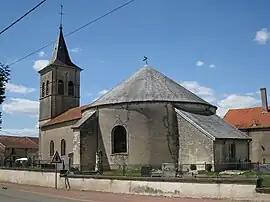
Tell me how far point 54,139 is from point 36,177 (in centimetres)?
2387

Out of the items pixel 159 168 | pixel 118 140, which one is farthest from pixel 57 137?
pixel 159 168

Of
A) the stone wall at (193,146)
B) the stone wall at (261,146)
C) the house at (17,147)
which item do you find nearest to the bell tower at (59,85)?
the house at (17,147)

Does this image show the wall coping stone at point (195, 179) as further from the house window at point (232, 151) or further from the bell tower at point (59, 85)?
the bell tower at point (59, 85)

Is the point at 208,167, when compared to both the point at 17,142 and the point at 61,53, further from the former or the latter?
the point at 17,142

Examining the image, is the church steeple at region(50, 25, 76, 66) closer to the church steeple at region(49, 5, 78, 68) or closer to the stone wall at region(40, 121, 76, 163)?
the church steeple at region(49, 5, 78, 68)

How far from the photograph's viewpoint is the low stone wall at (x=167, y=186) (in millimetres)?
17828

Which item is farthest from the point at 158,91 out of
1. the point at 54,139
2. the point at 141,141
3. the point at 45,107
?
the point at 45,107

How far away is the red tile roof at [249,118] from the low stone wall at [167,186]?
107ft

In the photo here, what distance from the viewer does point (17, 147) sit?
83.3 meters

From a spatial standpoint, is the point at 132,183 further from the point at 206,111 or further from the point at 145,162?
the point at 206,111

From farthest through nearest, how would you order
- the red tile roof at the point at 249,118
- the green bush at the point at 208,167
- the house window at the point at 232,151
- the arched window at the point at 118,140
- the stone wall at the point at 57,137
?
the red tile roof at the point at 249,118
the stone wall at the point at 57,137
the arched window at the point at 118,140
the house window at the point at 232,151
the green bush at the point at 208,167

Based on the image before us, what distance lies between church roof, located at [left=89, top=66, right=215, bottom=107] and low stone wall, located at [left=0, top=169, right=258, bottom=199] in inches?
414

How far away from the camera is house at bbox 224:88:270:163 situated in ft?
171

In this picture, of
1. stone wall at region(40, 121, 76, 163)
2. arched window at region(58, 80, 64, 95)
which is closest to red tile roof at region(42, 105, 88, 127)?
stone wall at region(40, 121, 76, 163)
